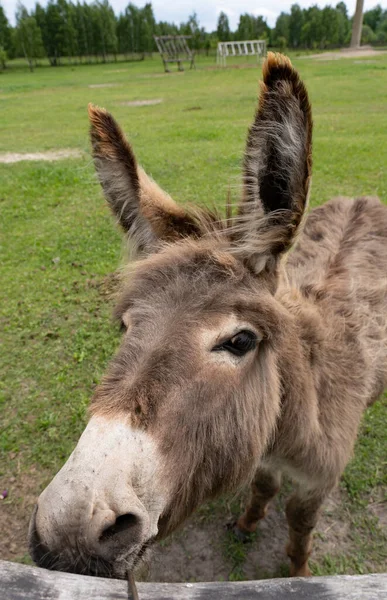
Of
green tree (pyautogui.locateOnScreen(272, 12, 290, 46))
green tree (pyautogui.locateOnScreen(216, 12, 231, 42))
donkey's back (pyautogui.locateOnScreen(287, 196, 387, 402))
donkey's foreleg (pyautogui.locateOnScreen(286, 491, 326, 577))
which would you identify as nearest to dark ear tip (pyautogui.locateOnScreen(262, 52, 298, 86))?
donkey's back (pyautogui.locateOnScreen(287, 196, 387, 402))

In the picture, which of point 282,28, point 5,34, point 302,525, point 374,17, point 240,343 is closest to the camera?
point 240,343

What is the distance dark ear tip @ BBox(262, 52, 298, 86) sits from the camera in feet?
5.38

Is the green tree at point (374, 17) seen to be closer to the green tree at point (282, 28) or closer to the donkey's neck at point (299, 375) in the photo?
the green tree at point (282, 28)

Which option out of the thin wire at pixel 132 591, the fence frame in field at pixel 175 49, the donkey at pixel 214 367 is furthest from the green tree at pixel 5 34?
the thin wire at pixel 132 591

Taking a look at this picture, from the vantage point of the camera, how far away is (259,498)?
3.33 meters

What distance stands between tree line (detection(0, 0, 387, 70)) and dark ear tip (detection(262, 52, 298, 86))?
77007 millimetres

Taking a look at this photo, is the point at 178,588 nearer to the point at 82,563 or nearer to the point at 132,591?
the point at 132,591

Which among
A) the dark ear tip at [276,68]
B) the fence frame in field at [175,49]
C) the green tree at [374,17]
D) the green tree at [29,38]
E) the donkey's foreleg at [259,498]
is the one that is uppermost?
the green tree at [374,17]

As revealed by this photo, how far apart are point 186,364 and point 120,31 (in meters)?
93.2

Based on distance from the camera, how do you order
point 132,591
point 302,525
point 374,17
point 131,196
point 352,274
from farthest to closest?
point 374,17 → point 352,274 → point 302,525 → point 131,196 → point 132,591

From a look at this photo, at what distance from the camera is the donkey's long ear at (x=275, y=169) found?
Answer: 5.68ft

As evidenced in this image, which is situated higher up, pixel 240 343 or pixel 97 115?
pixel 97 115

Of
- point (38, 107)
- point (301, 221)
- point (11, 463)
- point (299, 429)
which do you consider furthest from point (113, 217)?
point (38, 107)

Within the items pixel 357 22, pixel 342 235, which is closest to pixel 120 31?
pixel 357 22
